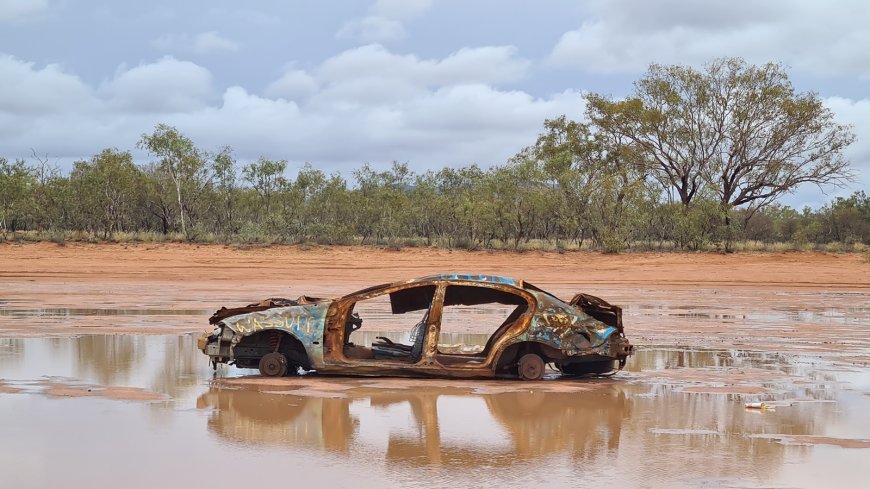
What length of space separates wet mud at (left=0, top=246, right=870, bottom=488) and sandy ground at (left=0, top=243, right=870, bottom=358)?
220 mm

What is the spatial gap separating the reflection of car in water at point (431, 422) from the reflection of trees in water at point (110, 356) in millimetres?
1667

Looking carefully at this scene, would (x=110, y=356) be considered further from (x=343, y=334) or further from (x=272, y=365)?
(x=343, y=334)

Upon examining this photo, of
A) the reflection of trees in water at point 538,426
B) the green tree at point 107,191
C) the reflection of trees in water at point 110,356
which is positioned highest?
the green tree at point 107,191

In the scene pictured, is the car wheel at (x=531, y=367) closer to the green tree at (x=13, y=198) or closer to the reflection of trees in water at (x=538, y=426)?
the reflection of trees in water at (x=538, y=426)

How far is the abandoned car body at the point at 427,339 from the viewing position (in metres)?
11.8

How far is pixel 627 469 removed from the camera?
7.64 m

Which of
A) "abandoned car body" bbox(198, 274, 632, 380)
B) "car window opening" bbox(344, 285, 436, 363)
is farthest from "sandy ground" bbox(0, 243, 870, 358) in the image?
"car window opening" bbox(344, 285, 436, 363)

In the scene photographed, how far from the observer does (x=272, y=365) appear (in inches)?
468

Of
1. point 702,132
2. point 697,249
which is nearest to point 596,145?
point 702,132

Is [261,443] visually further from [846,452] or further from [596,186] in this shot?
[596,186]

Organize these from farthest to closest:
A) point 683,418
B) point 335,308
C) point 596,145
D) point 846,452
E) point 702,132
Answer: point 596,145
point 702,132
point 335,308
point 683,418
point 846,452

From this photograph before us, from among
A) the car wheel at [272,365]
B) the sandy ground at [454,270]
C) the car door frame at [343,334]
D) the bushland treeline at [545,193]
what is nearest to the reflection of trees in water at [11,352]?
the sandy ground at [454,270]

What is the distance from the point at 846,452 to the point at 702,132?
1589 inches

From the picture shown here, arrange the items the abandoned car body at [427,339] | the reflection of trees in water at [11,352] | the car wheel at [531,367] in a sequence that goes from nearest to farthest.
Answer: the abandoned car body at [427,339] < the car wheel at [531,367] < the reflection of trees in water at [11,352]
